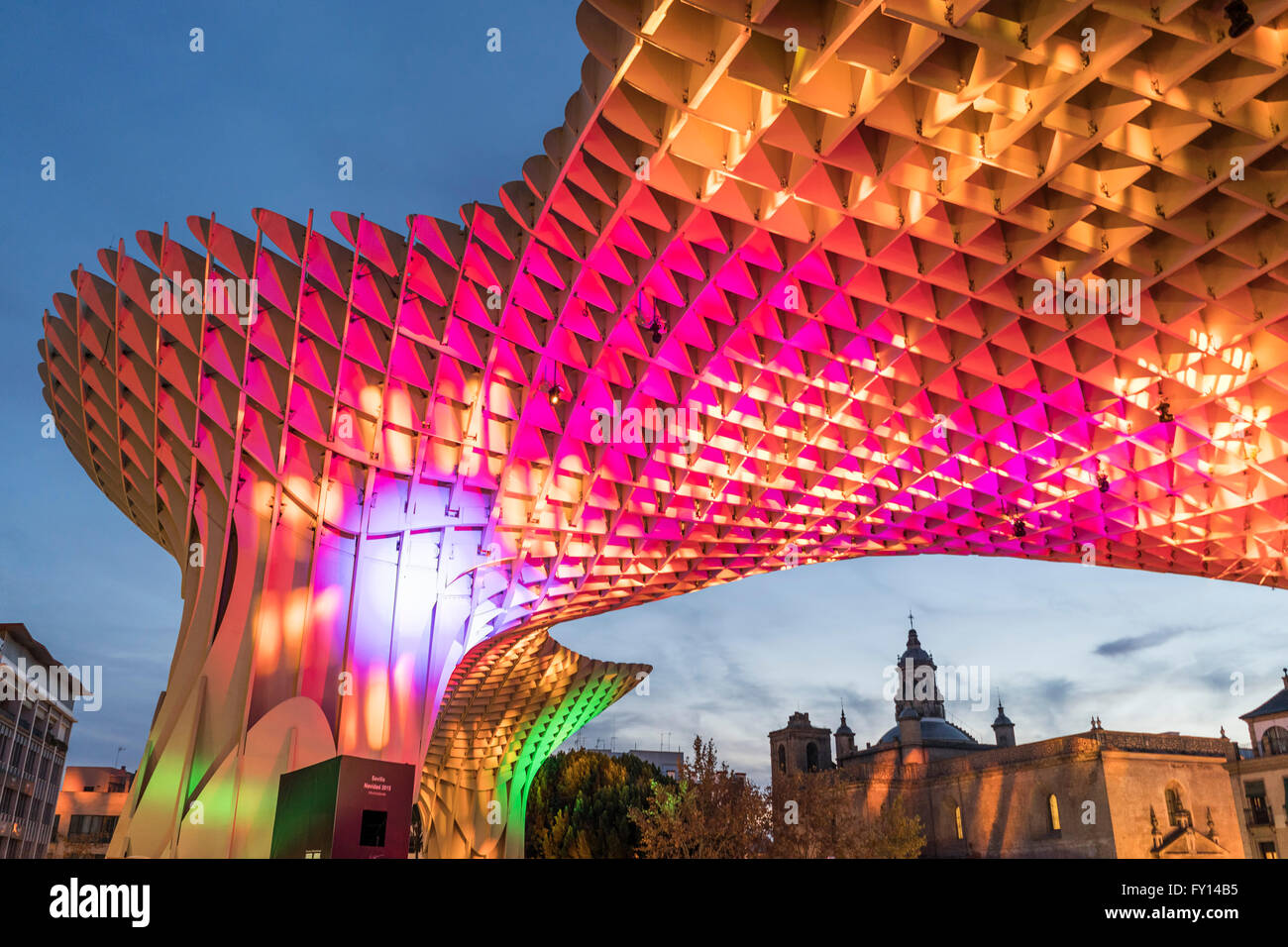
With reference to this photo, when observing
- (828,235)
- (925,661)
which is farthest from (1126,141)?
(925,661)

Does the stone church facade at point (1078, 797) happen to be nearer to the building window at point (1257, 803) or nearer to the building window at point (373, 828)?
the building window at point (1257, 803)

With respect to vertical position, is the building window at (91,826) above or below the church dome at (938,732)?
below

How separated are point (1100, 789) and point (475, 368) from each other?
6589cm

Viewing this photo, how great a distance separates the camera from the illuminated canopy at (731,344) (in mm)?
14664

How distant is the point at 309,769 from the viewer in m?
19.7

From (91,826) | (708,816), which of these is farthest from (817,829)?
(91,826)

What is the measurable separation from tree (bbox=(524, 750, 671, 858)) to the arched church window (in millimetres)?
39683

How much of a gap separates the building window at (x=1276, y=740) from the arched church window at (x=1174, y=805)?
1225 centimetres

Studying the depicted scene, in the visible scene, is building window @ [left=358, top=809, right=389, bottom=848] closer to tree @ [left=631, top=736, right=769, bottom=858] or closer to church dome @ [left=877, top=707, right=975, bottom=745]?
tree @ [left=631, top=736, right=769, bottom=858]

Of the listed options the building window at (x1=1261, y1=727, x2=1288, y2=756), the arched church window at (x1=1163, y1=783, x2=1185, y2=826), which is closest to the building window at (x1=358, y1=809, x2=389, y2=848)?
the arched church window at (x1=1163, y1=783, x2=1185, y2=826)

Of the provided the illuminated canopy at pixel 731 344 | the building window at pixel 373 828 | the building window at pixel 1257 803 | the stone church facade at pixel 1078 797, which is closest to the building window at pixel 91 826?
the stone church facade at pixel 1078 797

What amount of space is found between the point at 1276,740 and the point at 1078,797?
21612mm

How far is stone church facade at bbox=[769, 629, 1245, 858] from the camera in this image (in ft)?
228
